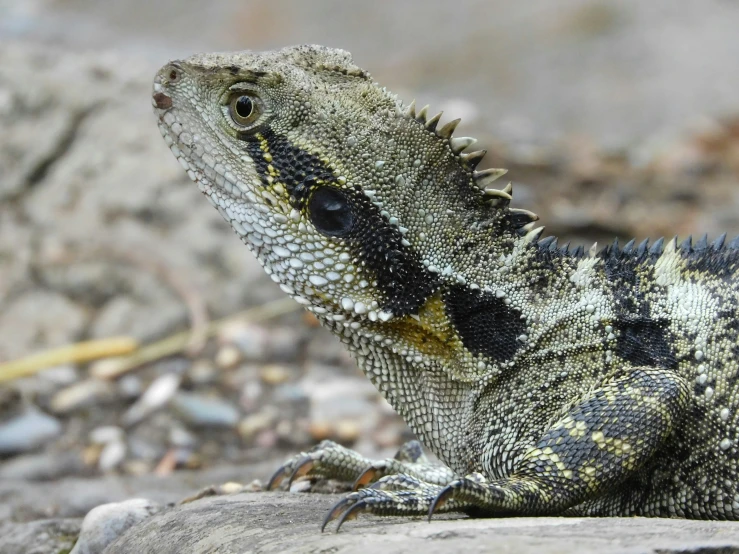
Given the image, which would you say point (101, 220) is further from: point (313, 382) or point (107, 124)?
point (313, 382)

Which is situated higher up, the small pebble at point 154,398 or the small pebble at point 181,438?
the small pebble at point 154,398

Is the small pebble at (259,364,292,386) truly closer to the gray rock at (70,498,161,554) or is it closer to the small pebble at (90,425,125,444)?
the small pebble at (90,425,125,444)

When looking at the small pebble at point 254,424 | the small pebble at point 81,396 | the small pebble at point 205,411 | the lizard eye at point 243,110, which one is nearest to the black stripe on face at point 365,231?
the lizard eye at point 243,110

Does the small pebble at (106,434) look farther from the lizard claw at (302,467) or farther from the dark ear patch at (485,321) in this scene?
the dark ear patch at (485,321)

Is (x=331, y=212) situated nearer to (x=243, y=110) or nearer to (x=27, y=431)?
(x=243, y=110)

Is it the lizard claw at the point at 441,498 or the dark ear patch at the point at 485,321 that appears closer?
the lizard claw at the point at 441,498

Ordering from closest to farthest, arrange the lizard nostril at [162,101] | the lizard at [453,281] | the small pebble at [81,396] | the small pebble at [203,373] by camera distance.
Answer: the lizard at [453,281]
the lizard nostril at [162,101]
the small pebble at [81,396]
the small pebble at [203,373]

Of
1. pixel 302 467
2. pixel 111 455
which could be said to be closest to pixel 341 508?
pixel 302 467
